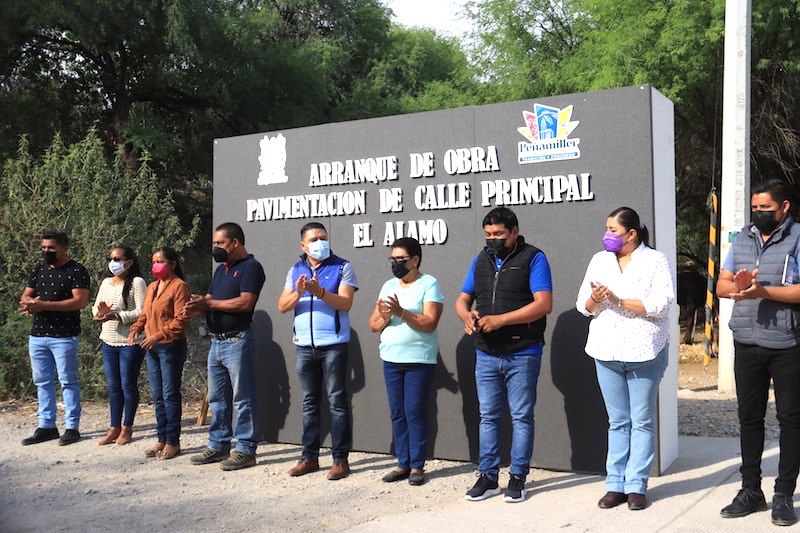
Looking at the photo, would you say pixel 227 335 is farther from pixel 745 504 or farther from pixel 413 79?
pixel 413 79

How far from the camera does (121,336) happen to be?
25.9ft

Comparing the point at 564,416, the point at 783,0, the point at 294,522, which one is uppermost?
the point at 783,0

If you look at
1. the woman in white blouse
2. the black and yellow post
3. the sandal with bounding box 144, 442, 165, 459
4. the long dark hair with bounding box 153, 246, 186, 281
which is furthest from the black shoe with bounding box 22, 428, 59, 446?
the black and yellow post

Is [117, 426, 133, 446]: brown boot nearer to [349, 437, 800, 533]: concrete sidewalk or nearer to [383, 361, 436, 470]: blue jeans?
[383, 361, 436, 470]: blue jeans

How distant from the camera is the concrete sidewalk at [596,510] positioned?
507cm

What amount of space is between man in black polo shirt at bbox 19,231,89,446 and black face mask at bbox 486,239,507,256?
13.6 feet

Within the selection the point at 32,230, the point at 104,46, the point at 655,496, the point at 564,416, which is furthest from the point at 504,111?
the point at 104,46

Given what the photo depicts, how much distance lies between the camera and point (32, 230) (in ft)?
36.2

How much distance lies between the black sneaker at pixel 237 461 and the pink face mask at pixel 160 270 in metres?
1.65

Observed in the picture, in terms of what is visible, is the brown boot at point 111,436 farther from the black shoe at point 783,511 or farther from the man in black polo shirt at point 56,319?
the black shoe at point 783,511

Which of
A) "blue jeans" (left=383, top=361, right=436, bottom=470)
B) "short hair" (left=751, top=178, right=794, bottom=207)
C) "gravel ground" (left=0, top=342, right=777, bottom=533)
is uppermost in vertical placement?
"short hair" (left=751, top=178, right=794, bottom=207)

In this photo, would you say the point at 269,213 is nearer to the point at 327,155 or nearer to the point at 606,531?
the point at 327,155

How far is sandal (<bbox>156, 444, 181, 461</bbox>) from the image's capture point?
7.41 metres

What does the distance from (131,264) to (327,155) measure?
7.03 ft
